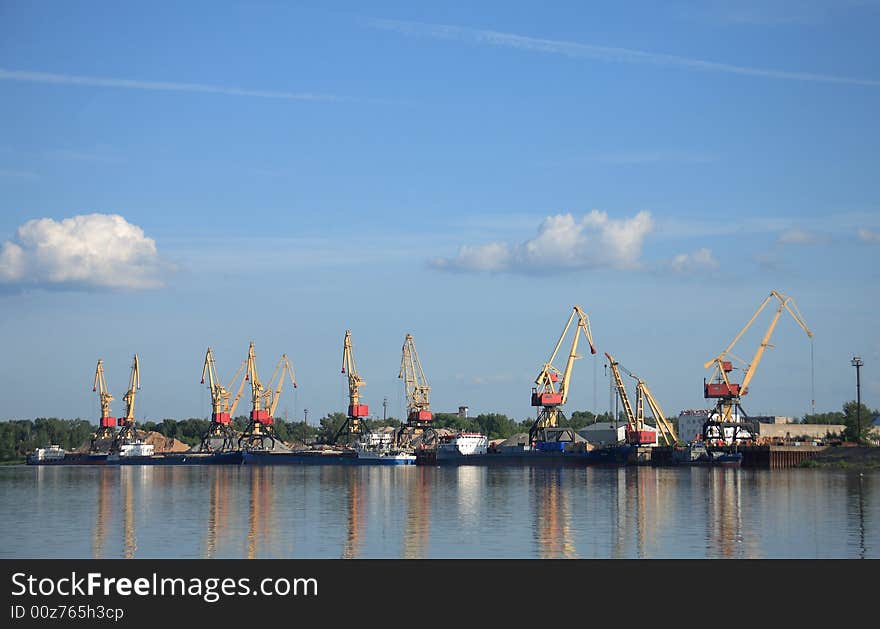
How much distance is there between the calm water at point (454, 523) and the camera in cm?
4712

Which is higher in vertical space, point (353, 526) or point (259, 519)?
point (353, 526)

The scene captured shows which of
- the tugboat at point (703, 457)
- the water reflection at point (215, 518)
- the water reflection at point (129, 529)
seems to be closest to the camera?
the water reflection at point (129, 529)

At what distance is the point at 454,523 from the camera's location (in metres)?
60.1

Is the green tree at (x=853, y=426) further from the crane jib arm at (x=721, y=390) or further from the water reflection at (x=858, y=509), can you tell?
the water reflection at (x=858, y=509)

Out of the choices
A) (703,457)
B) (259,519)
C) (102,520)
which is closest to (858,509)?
(259,519)

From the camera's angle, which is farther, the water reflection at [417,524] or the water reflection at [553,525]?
the water reflection at [417,524]

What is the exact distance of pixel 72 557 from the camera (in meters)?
44.8

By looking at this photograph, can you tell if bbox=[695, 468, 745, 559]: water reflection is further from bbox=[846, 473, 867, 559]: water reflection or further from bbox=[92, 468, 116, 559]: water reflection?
bbox=[92, 468, 116, 559]: water reflection

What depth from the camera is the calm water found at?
4712cm

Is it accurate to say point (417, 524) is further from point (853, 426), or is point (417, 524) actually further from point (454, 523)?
point (853, 426)
